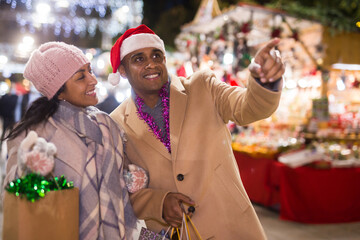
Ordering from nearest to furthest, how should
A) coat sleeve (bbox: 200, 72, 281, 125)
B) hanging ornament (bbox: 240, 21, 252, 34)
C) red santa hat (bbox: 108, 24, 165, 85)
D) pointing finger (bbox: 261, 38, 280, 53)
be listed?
pointing finger (bbox: 261, 38, 280, 53), coat sleeve (bbox: 200, 72, 281, 125), red santa hat (bbox: 108, 24, 165, 85), hanging ornament (bbox: 240, 21, 252, 34)

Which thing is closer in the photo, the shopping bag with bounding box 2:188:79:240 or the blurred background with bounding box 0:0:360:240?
the shopping bag with bounding box 2:188:79:240

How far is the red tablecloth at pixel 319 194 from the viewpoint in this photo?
4.88 m

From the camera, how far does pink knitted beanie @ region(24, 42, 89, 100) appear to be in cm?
176

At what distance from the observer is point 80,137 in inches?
68.6

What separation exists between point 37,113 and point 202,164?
0.88 metres

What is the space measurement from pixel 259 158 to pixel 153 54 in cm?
412

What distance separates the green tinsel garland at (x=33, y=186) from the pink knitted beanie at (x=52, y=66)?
0.57 meters

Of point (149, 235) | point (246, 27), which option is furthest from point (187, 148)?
point (246, 27)

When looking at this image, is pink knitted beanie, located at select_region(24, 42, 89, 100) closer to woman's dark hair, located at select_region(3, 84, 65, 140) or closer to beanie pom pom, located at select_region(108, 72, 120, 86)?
woman's dark hair, located at select_region(3, 84, 65, 140)

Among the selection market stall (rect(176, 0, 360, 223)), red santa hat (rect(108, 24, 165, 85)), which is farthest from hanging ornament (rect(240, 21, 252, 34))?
red santa hat (rect(108, 24, 165, 85))

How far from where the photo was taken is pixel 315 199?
487cm

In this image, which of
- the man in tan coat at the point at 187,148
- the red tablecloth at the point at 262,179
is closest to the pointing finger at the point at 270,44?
the man in tan coat at the point at 187,148

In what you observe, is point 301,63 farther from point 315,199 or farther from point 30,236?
point 30,236

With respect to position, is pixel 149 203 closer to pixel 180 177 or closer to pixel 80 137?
pixel 180 177
